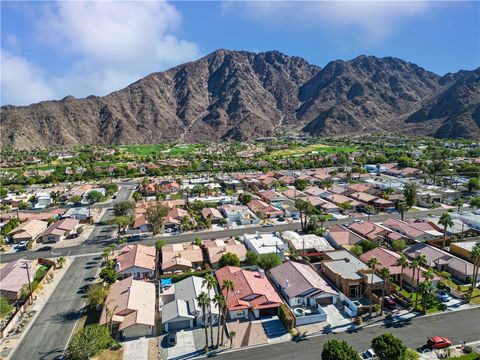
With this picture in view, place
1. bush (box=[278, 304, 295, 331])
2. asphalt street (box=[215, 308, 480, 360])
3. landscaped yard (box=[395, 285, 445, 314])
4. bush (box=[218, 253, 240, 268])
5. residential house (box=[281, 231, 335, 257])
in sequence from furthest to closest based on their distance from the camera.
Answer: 1. residential house (box=[281, 231, 335, 257])
2. bush (box=[218, 253, 240, 268])
3. landscaped yard (box=[395, 285, 445, 314])
4. bush (box=[278, 304, 295, 331])
5. asphalt street (box=[215, 308, 480, 360])

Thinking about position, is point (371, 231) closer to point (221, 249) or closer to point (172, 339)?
point (221, 249)

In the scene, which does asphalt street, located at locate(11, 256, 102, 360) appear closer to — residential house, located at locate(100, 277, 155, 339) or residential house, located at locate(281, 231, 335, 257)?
residential house, located at locate(100, 277, 155, 339)

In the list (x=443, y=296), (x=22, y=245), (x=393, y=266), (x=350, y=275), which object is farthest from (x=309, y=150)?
(x=443, y=296)

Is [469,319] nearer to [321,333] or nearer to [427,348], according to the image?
[427,348]

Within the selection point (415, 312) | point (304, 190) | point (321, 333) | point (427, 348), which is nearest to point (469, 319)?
point (415, 312)

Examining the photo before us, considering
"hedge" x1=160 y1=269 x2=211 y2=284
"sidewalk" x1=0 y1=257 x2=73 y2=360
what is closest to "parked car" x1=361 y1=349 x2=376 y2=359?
"hedge" x1=160 y1=269 x2=211 y2=284

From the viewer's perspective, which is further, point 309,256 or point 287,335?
point 309,256

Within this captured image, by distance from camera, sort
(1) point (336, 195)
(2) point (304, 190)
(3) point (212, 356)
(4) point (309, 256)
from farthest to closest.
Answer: (2) point (304, 190) → (1) point (336, 195) → (4) point (309, 256) → (3) point (212, 356)
